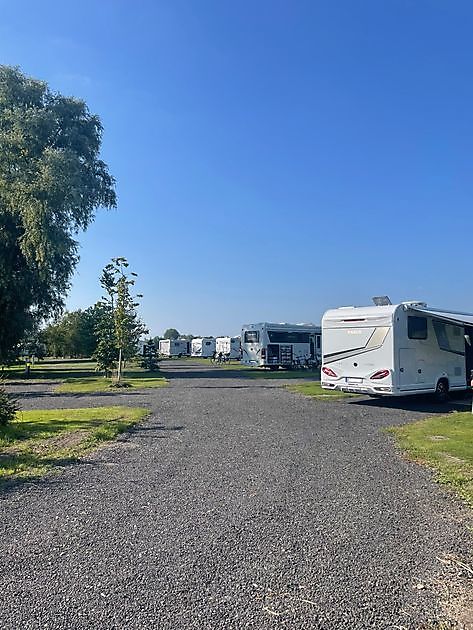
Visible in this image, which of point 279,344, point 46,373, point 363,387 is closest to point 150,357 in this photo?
point 46,373

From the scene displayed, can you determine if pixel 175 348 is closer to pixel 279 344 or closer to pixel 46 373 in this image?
pixel 46 373

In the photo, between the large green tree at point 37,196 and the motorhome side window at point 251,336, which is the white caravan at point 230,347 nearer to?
the motorhome side window at point 251,336

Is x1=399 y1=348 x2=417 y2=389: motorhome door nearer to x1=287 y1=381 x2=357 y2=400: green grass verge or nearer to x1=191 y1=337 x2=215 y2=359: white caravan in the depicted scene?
x1=287 y1=381 x2=357 y2=400: green grass verge

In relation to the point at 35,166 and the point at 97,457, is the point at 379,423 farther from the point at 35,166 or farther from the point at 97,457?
the point at 35,166

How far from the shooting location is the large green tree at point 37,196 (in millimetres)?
22484

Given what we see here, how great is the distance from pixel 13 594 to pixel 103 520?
1.45 m

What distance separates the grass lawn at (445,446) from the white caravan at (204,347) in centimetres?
4805

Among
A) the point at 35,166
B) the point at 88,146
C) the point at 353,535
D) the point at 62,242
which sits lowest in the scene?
the point at 353,535

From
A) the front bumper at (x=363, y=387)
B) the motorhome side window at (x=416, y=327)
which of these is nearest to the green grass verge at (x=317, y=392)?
the front bumper at (x=363, y=387)

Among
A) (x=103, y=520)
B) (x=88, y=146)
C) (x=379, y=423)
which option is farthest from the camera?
(x=88, y=146)

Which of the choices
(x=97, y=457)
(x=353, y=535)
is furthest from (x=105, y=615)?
(x=97, y=457)

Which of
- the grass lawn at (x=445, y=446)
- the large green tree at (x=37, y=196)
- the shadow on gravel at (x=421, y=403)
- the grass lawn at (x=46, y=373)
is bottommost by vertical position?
the grass lawn at (x=445, y=446)

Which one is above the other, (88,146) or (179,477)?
(88,146)

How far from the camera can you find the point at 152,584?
3373 mm
